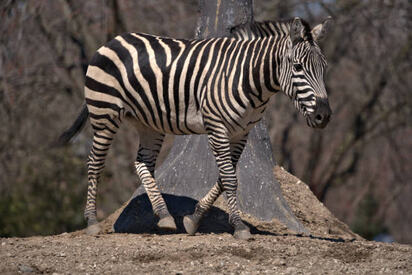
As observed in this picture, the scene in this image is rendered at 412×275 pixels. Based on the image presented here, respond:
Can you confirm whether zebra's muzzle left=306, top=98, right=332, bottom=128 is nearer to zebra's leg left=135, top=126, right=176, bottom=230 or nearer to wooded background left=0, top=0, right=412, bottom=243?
zebra's leg left=135, top=126, right=176, bottom=230

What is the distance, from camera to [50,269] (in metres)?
5.63

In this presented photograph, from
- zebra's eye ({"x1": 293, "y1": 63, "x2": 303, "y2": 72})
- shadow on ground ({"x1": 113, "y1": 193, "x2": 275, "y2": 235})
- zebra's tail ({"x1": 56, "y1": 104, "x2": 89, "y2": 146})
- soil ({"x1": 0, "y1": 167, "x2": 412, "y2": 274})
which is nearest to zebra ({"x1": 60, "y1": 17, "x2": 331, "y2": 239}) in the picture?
zebra's eye ({"x1": 293, "y1": 63, "x2": 303, "y2": 72})

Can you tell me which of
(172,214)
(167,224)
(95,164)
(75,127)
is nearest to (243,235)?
(167,224)

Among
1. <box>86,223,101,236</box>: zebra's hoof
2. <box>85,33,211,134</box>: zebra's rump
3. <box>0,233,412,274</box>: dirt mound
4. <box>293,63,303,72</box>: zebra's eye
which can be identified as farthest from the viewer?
<box>86,223,101,236</box>: zebra's hoof

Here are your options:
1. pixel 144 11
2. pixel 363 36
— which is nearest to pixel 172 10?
pixel 144 11

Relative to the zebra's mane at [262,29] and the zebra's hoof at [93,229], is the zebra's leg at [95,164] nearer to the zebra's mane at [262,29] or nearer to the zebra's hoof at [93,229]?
the zebra's hoof at [93,229]

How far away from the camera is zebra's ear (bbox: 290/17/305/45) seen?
6.37 metres

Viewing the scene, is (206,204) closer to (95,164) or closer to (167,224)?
(167,224)

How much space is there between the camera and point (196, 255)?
5973mm

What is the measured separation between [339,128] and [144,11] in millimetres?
7243

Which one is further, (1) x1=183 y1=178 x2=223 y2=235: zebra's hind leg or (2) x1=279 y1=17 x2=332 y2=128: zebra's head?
(1) x1=183 y1=178 x2=223 y2=235: zebra's hind leg

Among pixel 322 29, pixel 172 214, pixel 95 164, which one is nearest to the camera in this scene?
pixel 322 29

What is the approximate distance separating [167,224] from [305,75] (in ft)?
7.18

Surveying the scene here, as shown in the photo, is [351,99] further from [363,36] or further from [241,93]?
[241,93]
